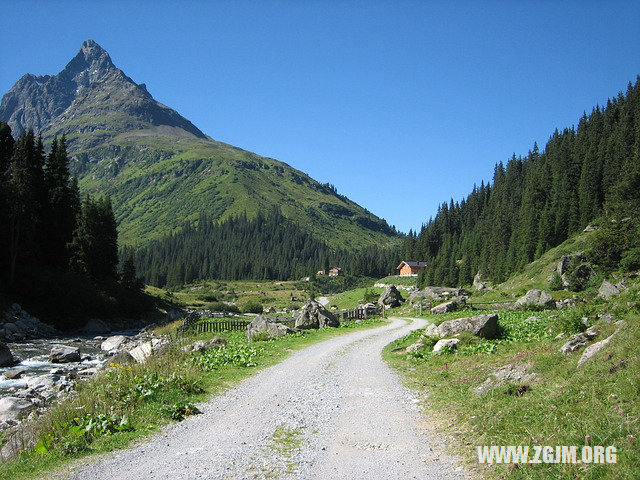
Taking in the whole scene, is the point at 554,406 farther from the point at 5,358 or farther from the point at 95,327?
the point at 95,327

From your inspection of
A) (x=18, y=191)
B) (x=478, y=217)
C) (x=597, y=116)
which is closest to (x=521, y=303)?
(x=18, y=191)

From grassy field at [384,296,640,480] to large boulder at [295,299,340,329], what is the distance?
20.5m

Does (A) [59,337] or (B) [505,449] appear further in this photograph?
(A) [59,337]

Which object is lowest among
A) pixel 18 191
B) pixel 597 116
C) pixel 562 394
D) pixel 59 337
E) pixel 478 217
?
pixel 59 337

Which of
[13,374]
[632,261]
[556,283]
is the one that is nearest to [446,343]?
[13,374]

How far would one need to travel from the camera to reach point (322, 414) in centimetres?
1154

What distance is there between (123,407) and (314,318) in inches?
955

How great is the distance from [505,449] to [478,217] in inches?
6112

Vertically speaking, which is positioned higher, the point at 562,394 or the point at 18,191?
the point at 18,191

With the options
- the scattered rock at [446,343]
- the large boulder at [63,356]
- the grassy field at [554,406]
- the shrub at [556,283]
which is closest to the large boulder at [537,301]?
the shrub at [556,283]

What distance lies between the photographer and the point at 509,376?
1173 centimetres

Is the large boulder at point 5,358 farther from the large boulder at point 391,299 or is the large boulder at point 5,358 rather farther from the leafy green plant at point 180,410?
the large boulder at point 391,299

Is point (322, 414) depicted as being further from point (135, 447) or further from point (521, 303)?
point (521, 303)

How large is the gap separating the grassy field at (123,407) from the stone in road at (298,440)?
0.72m
